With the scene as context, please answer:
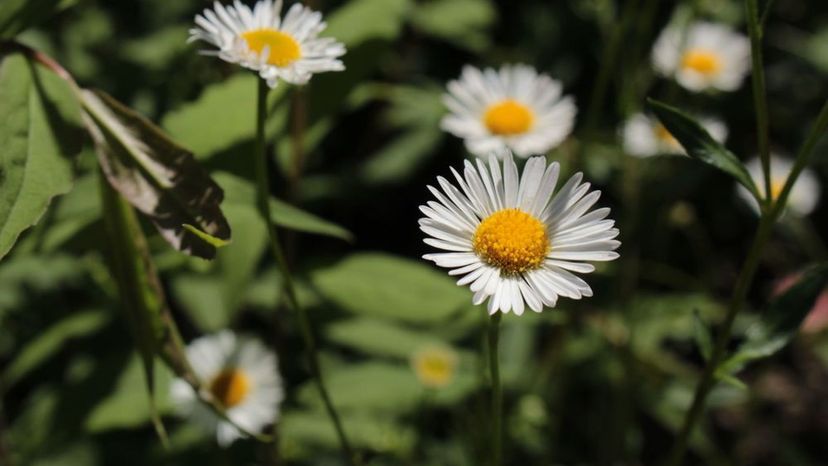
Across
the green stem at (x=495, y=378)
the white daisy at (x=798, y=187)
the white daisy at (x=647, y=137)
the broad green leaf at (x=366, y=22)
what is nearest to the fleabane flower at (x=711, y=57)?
the white daisy at (x=647, y=137)

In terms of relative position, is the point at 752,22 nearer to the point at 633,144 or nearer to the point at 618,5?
the point at 633,144

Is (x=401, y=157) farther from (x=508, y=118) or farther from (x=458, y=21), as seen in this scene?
(x=508, y=118)

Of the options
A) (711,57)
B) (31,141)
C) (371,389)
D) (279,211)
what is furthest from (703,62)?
(31,141)

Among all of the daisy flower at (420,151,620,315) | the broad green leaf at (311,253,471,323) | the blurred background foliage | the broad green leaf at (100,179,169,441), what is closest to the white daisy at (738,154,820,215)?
the blurred background foliage

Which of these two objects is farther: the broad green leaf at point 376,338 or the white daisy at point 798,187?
the white daisy at point 798,187

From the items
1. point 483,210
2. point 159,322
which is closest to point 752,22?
point 483,210

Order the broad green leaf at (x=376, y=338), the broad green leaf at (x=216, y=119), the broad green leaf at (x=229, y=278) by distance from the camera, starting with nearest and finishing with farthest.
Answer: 1. the broad green leaf at (x=216, y=119)
2. the broad green leaf at (x=229, y=278)
3. the broad green leaf at (x=376, y=338)

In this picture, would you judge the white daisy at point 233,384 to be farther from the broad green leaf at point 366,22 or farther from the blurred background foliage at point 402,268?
the broad green leaf at point 366,22

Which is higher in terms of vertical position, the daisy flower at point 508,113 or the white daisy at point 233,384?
the daisy flower at point 508,113
